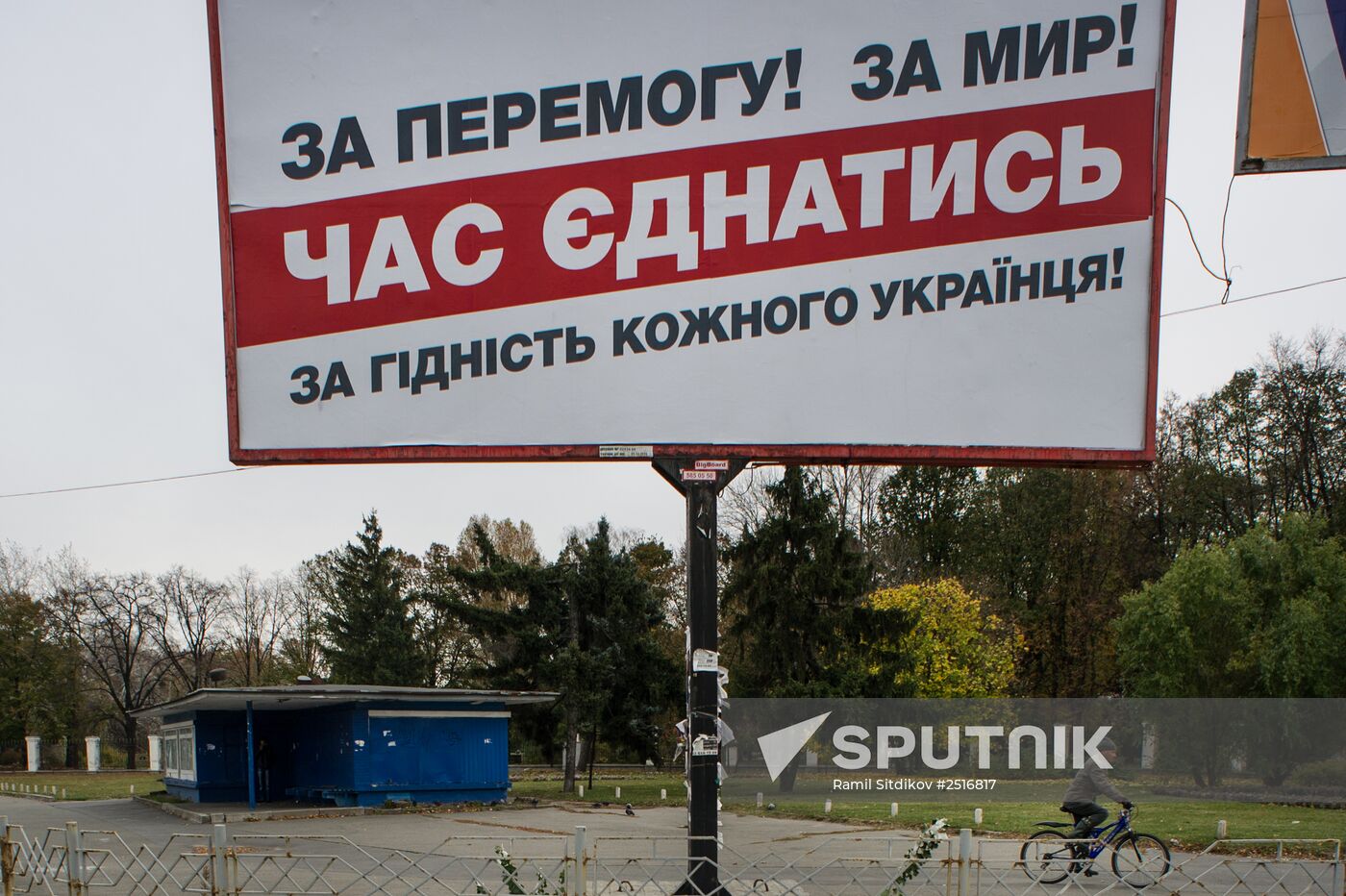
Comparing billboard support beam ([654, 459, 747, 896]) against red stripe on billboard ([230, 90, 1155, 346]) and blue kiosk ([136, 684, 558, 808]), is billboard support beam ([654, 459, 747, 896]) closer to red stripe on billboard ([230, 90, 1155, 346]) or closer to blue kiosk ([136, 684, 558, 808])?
red stripe on billboard ([230, 90, 1155, 346])

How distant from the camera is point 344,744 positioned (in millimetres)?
29625

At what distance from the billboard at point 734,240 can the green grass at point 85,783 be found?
3313 centimetres

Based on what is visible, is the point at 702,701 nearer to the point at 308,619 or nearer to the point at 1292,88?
the point at 1292,88

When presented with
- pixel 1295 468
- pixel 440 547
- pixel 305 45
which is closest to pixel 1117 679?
pixel 1295 468

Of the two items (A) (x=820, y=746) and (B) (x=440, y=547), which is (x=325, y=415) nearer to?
(A) (x=820, y=746)

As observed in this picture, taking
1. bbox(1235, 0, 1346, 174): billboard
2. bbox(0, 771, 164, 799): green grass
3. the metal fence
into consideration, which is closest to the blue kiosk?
bbox(0, 771, 164, 799): green grass

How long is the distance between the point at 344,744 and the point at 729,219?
2323 cm

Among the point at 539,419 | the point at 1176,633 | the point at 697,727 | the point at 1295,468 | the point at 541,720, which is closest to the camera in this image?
the point at 697,727

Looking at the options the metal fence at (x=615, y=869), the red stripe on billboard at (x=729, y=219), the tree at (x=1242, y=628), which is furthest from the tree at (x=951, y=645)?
the red stripe on billboard at (x=729, y=219)

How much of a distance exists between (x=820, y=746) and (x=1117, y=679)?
21692mm

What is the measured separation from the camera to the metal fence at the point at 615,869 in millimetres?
9625

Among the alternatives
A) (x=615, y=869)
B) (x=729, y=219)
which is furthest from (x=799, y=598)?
(x=729, y=219)

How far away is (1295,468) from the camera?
45.9 m

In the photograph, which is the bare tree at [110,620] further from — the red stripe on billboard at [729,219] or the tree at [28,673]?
the red stripe on billboard at [729,219]
